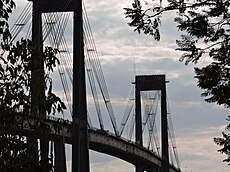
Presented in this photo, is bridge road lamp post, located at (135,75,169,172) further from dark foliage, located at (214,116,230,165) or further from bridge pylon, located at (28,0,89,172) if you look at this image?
dark foliage, located at (214,116,230,165)

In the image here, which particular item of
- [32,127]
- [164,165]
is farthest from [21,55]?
[164,165]

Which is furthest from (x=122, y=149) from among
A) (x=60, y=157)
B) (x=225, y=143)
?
(x=225, y=143)

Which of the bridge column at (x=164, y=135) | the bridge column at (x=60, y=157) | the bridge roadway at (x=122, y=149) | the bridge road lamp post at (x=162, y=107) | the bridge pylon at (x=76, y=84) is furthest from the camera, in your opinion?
the bridge road lamp post at (x=162, y=107)

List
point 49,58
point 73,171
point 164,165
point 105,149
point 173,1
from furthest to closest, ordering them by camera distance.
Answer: point 164,165 < point 105,149 < point 73,171 < point 49,58 < point 173,1

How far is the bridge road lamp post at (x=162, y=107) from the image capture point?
71500 millimetres

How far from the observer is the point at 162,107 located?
7406 centimetres

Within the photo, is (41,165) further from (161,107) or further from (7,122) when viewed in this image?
(161,107)

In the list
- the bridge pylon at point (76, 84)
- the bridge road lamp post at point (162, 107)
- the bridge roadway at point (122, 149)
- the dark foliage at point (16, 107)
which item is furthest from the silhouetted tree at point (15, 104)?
the bridge road lamp post at point (162, 107)

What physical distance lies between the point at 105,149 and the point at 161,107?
1508 cm

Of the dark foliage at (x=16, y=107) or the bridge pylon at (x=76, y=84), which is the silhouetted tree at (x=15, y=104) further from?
the bridge pylon at (x=76, y=84)

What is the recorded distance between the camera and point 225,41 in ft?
36.4

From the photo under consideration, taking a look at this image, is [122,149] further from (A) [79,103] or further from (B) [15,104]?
(B) [15,104]

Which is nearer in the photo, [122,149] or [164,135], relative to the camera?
[122,149]

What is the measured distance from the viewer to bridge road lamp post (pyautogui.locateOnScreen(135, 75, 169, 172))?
235ft
